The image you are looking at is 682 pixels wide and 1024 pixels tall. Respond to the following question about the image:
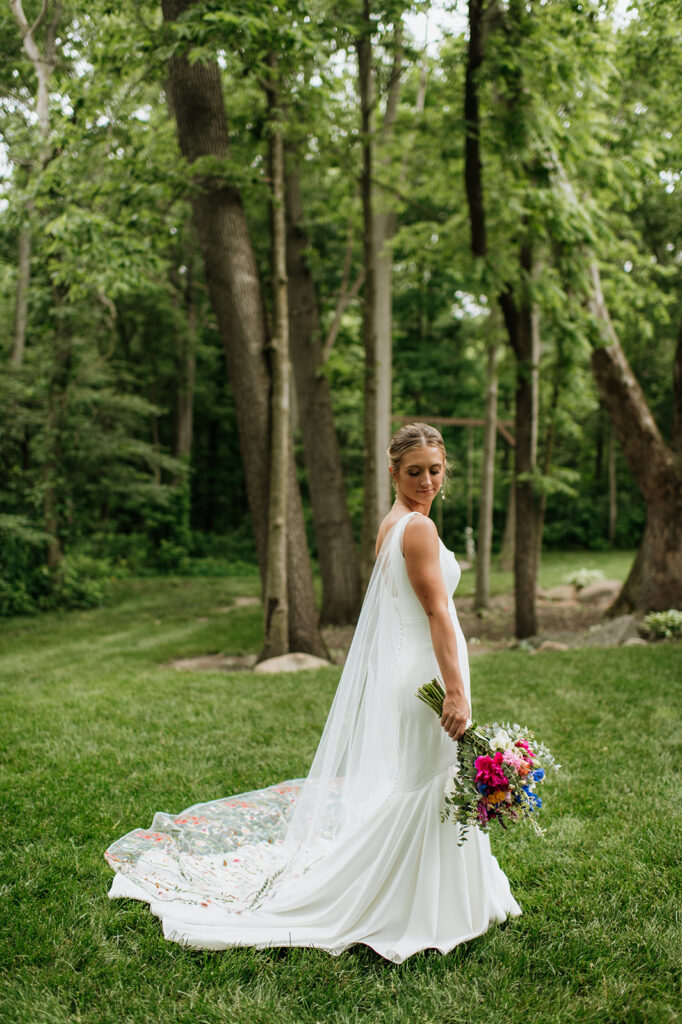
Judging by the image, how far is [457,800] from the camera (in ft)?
8.20

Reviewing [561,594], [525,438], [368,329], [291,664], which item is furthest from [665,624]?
[561,594]

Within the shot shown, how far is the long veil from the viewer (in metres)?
2.90

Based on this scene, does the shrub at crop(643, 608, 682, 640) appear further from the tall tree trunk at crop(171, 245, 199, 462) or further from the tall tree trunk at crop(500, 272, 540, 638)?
the tall tree trunk at crop(171, 245, 199, 462)

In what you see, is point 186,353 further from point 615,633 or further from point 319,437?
point 615,633

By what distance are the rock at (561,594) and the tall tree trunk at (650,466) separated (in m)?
4.09

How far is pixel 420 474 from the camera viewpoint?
9.41 ft

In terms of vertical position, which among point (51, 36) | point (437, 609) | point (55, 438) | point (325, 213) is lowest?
point (437, 609)

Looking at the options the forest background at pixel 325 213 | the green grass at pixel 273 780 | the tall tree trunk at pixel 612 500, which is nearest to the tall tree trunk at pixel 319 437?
the forest background at pixel 325 213

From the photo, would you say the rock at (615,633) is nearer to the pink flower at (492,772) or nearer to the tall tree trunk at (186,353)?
the pink flower at (492,772)

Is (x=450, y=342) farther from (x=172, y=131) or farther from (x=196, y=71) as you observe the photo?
(x=196, y=71)

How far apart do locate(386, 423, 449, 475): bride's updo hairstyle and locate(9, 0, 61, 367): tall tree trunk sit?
633 cm

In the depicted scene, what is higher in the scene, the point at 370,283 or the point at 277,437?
the point at 370,283

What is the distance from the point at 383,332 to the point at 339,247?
8.40 meters

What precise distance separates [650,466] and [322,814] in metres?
7.69
